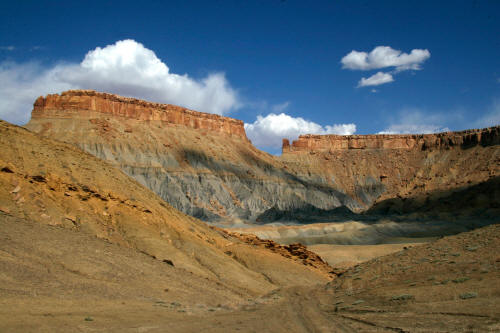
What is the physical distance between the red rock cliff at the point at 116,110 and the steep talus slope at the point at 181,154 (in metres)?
0.19

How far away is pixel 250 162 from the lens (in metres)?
109

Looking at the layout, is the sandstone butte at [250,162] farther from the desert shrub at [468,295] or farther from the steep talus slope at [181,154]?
the desert shrub at [468,295]

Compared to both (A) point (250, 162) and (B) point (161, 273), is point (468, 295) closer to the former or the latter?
(B) point (161, 273)

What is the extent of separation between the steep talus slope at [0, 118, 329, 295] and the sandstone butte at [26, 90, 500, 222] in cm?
5161

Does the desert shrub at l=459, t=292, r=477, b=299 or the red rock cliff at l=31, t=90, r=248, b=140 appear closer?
the desert shrub at l=459, t=292, r=477, b=299

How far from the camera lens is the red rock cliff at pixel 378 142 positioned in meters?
113

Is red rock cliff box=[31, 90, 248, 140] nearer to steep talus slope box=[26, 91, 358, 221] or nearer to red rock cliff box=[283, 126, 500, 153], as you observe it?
steep talus slope box=[26, 91, 358, 221]

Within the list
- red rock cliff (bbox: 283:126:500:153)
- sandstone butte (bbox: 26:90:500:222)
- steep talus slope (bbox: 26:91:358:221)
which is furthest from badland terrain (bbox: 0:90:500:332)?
red rock cliff (bbox: 283:126:500:153)

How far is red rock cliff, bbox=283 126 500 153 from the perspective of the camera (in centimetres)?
11262

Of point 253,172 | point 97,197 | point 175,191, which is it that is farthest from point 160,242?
point 253,172

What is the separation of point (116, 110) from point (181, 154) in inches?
720

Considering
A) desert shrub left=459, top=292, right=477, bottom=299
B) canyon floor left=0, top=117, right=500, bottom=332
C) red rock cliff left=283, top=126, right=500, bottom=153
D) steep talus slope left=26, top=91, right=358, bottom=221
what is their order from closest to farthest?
canyon floor left=0, top=117, right=500, bottom=332 < desert shrub left=459, top=292, right=477, bottom=299 < steep talus slope left=26, top=91, right=358, bottom=221 < red rock cliff left=283, top=126, right=500, bottom=153

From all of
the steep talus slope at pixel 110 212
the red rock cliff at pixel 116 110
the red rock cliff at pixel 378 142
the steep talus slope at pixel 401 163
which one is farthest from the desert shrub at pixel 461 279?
the red rock cliff at pixel 378 142

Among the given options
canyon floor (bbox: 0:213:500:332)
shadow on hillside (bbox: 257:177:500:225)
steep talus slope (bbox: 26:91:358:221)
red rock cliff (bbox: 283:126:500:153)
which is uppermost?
red rock cliff (bbox: 283:126:500:153)
